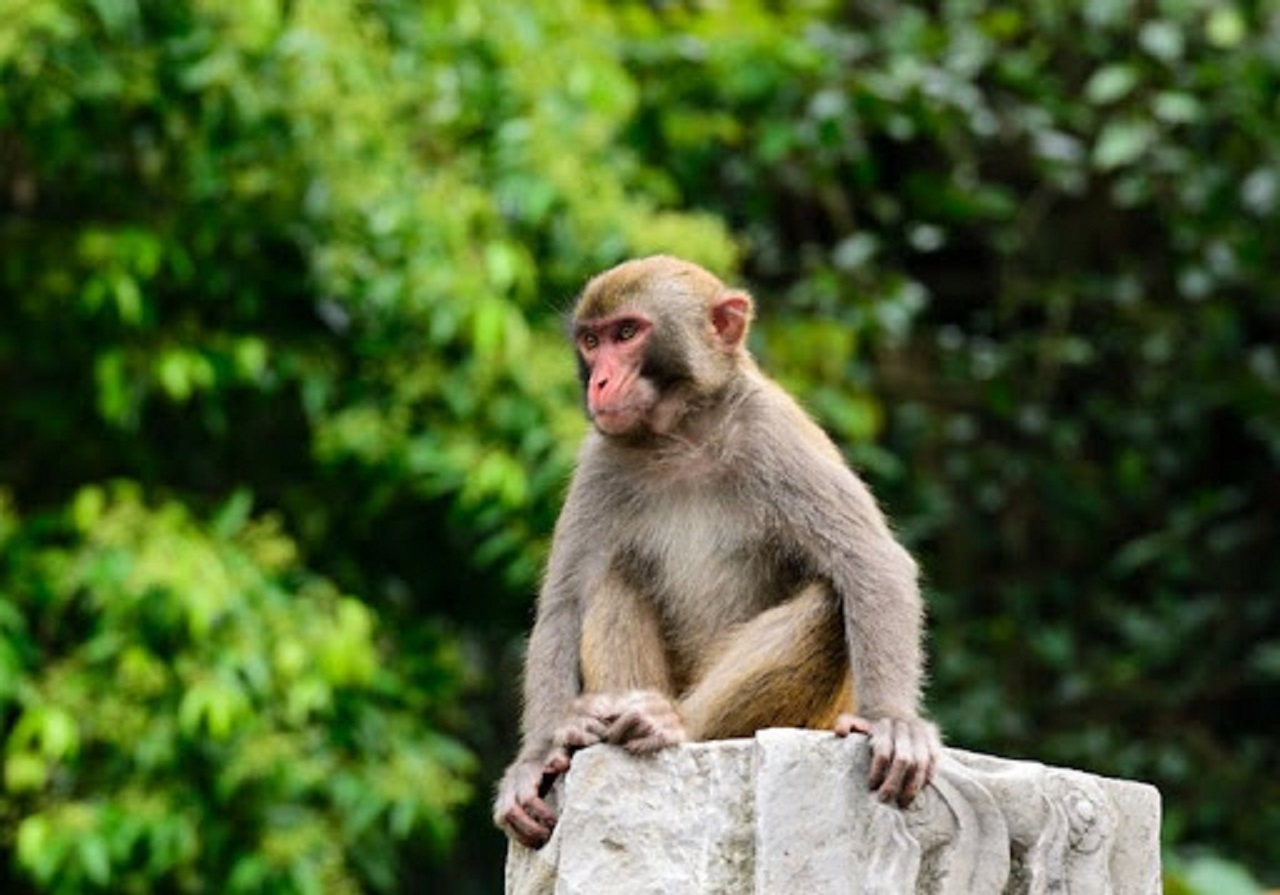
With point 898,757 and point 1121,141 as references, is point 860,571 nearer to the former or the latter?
point 898,757

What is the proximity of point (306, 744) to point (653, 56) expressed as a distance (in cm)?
354

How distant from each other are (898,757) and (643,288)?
1.56 meters

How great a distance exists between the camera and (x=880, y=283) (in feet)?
40.0

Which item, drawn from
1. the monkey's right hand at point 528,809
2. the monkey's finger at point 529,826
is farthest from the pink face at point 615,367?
the monkey's finger at point 529,826

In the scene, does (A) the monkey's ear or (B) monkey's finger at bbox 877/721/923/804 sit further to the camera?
(A) the monkey's ear

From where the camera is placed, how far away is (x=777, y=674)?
18.8ft

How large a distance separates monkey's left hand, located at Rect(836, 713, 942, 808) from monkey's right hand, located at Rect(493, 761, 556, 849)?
0.76 meters

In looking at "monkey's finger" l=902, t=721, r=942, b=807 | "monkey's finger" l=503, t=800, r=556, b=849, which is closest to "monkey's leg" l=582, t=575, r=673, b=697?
"monkey's finger" l=503, t=800, r=556, b=849

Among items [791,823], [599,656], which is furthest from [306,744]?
[791,823]

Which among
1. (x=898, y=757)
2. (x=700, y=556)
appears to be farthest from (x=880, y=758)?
(x=700, y=556)

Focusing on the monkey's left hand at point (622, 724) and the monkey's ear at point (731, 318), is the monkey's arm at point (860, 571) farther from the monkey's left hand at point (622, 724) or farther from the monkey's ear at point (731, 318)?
the monkey's left hand at point (622, 724)

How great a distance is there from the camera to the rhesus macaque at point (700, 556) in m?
5.73

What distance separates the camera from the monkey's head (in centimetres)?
607

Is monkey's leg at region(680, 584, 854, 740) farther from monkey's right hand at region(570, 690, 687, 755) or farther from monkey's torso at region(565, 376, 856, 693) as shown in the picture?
monkey's right hand at region(570, 690, 687, 755)
